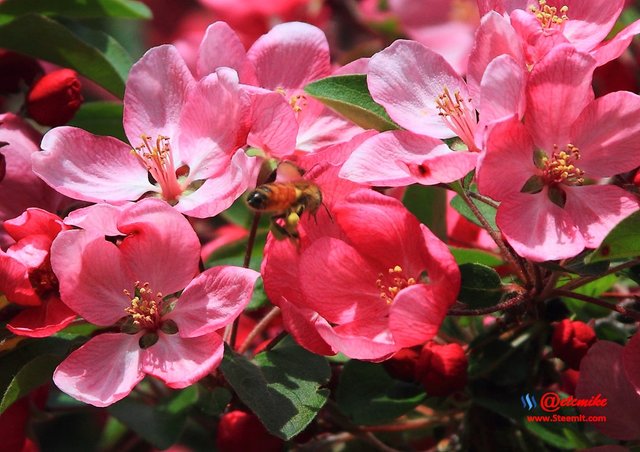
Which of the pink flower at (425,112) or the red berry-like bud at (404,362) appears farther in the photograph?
the red berry-like bud at (404,362)

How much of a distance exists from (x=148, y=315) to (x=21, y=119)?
1.51ft

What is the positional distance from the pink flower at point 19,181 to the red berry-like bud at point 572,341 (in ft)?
2.71

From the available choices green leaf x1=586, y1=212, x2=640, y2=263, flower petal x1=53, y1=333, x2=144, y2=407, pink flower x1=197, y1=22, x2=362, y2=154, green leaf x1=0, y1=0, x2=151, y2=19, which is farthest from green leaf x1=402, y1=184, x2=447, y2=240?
green leaf x1=0, y1=0, x2=151, y2=19

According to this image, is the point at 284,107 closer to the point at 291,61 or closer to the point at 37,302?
the point at 291,61

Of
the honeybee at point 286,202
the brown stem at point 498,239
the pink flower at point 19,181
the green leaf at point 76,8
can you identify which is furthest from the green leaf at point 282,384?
the green leaf at point 76,8

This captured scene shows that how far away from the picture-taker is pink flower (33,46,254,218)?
1512 millimetres

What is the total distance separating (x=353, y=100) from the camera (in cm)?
158

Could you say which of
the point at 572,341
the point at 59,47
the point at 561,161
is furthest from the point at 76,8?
the point at 572,341

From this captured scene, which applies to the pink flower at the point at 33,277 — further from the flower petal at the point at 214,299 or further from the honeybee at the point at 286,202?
the honeybee at the point at 286,202

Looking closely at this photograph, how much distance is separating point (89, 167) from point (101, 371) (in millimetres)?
339

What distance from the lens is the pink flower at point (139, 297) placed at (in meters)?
1.41

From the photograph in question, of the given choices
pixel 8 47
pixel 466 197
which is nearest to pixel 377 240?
pixel 466 197

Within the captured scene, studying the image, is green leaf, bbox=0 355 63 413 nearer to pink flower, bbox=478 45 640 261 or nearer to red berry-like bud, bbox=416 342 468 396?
red berry-like bud, bbox=416 342 468 396

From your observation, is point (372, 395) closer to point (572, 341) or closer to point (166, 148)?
point (572, 341)
